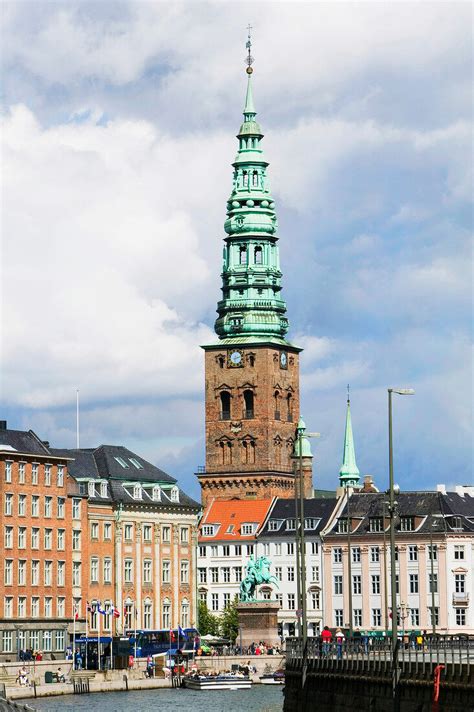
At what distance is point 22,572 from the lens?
163 metres

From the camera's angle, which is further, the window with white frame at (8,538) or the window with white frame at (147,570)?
the window with white frame at (147,570)

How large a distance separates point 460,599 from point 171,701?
65.4 metres

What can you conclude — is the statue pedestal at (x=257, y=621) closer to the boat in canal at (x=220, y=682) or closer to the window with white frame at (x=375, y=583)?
the boat in canal at (x=220, y=682)

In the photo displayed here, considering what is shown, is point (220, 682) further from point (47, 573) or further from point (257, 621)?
point (47, 573)

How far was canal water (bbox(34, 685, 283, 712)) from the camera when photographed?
11519 centimetres

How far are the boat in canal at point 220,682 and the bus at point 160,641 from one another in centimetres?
2494

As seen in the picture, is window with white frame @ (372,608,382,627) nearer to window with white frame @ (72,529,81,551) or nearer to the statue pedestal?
the statue pedestal

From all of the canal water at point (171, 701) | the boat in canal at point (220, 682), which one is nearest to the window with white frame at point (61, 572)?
the boat in canal at point (220, 682)

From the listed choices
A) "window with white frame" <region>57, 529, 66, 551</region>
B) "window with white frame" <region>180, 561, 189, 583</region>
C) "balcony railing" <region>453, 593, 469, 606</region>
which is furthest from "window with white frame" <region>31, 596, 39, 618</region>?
"balcony railing" <region>453, 593, 469, 606</region>

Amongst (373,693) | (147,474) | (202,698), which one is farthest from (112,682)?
(373,693)

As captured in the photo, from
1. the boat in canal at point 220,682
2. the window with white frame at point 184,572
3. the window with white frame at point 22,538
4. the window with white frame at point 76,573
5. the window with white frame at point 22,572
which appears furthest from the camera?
the window with white frame at point 184,572

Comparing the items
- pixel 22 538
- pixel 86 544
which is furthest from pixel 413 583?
pixel 22 538

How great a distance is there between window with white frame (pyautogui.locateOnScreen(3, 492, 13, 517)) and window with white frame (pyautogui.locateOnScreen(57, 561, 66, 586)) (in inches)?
325

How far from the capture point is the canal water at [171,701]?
115188mm
